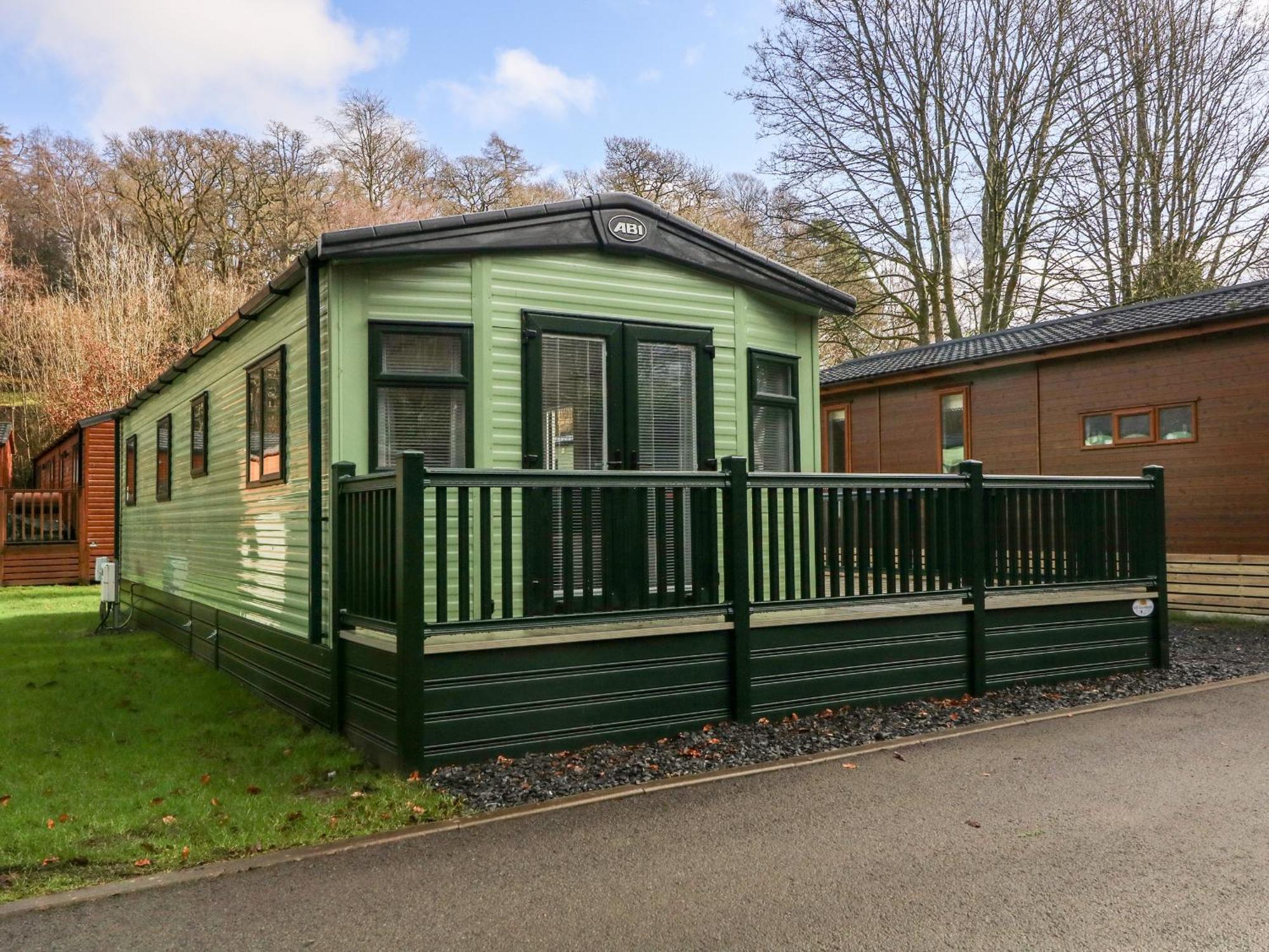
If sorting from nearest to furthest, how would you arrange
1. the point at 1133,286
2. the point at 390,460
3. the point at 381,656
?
the point at 381,656 → the point at 390,460 → the point at 1133,286

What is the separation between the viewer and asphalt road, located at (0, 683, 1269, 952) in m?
3.15

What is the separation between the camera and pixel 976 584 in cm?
672

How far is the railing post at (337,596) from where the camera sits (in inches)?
231

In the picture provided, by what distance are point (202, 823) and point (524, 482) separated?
2214 millimetres

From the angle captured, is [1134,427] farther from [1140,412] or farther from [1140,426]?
[1140,412]

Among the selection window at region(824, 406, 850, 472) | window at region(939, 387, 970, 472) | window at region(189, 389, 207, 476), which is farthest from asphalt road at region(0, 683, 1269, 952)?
window at region(824, 406, 850, 472)

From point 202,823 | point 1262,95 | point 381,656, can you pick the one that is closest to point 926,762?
A: point 381,656

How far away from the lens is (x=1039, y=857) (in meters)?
3.77

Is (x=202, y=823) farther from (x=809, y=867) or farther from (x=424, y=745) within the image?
(x=809, y=867)

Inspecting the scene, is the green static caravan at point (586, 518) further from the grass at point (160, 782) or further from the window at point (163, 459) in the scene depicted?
the window at point (163, 459)

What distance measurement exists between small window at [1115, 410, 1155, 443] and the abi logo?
7.69 m

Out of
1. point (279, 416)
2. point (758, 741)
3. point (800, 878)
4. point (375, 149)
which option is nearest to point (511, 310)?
point (279, 416)

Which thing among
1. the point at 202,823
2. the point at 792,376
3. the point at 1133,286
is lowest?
the point at 202,823

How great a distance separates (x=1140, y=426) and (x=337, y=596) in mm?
9974
